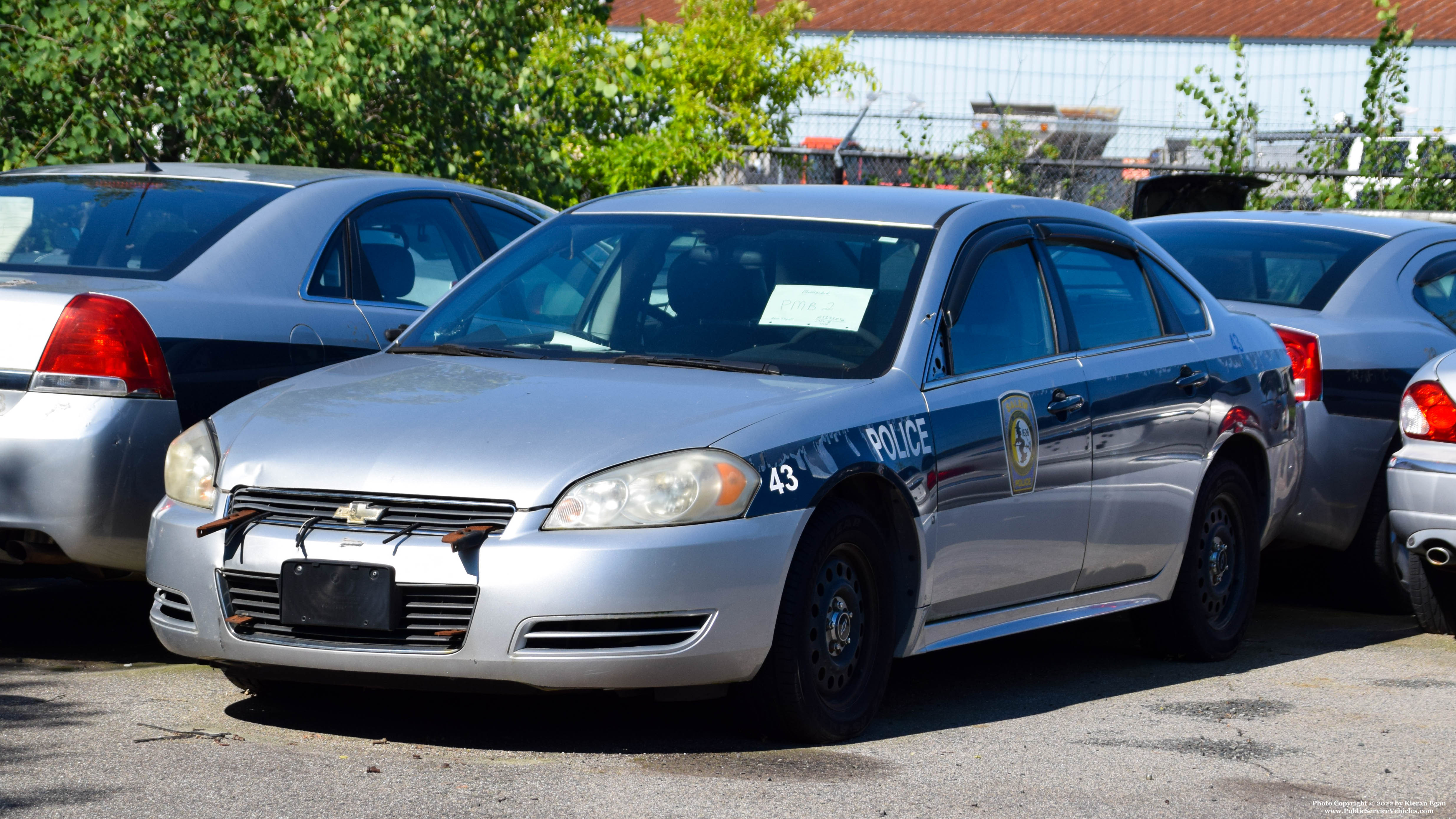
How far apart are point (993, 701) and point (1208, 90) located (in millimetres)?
42516

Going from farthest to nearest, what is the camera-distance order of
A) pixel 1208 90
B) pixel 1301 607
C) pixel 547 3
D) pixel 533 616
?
pixel 1208 90 → pixel 547 3 → pixel 1301 607 → pixel 533 616

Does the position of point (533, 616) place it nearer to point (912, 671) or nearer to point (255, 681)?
point (255, 681)

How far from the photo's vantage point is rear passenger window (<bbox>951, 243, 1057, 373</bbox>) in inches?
213

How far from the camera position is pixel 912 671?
6012 mm

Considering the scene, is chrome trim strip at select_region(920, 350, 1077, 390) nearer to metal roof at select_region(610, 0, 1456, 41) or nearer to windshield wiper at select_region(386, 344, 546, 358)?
windshield wiper at select_region(386, 344, 546, 358)

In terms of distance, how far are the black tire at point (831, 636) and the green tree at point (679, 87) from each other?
20.8 feet

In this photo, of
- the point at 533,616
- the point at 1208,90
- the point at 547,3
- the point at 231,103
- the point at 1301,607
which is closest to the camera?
the point at 533,616

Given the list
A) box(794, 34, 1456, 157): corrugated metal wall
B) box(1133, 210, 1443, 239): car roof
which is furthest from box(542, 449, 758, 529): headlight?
box(794, 34, 1456, 157): corrugated metal wall

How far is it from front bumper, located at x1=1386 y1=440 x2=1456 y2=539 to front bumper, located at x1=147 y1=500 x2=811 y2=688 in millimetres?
2919

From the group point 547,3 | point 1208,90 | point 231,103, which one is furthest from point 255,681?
point 1208,90

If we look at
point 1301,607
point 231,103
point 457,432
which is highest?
point 231,103

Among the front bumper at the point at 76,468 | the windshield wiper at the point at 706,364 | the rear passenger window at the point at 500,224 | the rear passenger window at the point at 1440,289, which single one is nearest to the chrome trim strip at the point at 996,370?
the windshield wiper at the point at 706,364

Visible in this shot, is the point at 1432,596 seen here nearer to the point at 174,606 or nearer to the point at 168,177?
the point at 174,606

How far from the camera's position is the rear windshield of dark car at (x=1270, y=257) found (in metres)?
7.62
